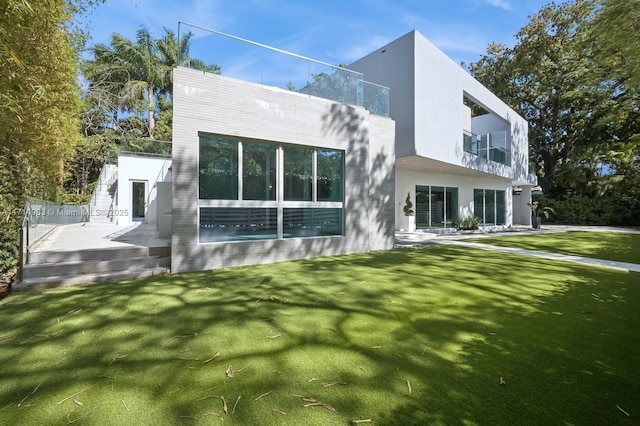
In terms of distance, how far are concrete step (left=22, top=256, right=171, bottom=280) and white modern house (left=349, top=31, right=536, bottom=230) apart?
29.6 feet

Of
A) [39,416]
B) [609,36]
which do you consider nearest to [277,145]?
[39,416]

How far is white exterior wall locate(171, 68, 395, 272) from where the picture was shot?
6.52m

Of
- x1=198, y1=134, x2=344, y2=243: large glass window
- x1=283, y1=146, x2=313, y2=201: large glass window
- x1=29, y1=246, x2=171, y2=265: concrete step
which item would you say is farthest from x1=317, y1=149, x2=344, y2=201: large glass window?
x1=29, y1=246, x2=171, y2=265: concrete step

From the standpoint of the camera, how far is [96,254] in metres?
6.13

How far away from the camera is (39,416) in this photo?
6.87 ft

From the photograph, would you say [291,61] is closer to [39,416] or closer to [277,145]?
[277,145]

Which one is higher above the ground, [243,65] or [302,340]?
[243,65]

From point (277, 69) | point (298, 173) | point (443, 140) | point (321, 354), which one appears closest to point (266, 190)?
point (298, 173)

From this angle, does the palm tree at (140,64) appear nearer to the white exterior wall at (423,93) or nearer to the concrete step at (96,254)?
the white exterior wall at (423,93)

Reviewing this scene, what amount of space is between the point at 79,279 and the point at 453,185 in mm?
16746

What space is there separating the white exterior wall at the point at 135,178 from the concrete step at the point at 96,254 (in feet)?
34.3

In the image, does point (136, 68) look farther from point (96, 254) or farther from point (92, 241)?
point (96, 254)

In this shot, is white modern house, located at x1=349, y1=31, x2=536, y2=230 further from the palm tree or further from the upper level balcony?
the palm tree

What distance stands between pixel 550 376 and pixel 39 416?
3800 millimetres
